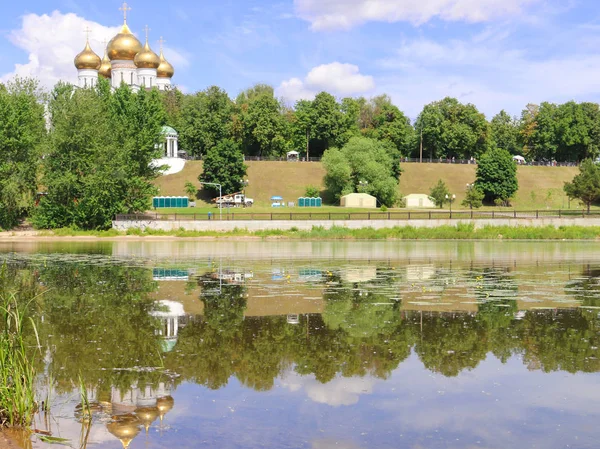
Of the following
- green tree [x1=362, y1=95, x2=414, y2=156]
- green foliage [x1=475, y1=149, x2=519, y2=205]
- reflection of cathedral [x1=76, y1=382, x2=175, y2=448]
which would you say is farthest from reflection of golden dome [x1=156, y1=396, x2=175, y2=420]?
green tree [x1=362, y1=95, x2=414, y2=156]

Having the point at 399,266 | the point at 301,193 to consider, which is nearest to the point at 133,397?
the point at 399,266

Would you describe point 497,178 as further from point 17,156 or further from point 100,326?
point 100,326

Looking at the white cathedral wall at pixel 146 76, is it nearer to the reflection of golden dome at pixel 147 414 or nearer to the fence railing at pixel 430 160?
the fence railing at pixel 430 160

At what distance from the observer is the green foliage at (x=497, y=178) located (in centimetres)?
10250

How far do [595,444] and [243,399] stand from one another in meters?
4.87

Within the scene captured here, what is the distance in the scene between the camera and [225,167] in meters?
95.6

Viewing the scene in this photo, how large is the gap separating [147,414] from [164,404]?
0.47 metres

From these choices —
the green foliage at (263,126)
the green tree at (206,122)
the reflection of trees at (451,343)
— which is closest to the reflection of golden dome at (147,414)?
the reflection of trees at (451,343)

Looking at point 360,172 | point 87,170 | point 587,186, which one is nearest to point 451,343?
point 87,170

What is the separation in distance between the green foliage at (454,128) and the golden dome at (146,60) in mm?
45350

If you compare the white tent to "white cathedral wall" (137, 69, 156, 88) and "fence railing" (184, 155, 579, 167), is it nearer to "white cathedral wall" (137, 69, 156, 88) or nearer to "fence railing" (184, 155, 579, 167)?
"fence railing" (184, 155, 579, 167)

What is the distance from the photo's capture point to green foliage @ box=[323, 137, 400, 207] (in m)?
95.0

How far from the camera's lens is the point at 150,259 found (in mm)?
37312

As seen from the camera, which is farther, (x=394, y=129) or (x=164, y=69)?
(x=394, y=129)
